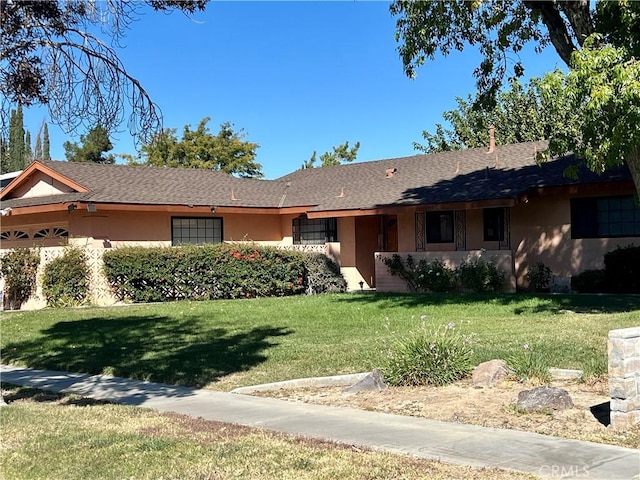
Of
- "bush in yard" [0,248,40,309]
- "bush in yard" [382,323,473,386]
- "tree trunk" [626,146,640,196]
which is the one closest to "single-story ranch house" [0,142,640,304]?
"bush in yard" [0,248,40,309]

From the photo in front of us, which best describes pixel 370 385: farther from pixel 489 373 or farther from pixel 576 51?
pixel 576 51

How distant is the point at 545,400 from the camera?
7.76m

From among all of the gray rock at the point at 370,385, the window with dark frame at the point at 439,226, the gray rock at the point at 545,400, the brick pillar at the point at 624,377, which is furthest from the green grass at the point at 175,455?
the window with dark frame at the point at 439,226

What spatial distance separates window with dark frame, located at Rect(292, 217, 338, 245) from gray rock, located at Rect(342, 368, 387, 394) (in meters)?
17.2

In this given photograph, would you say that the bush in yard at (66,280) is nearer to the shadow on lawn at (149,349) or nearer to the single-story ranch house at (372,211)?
the single-story ranch house at (372,211)

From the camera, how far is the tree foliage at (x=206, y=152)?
155 ft

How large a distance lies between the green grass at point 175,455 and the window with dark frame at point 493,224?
16291 mm

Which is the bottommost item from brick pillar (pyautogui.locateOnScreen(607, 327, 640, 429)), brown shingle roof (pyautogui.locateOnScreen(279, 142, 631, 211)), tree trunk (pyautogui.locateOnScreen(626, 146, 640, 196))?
brick pillar (pyautogui.locateOnScreen(607, 327, 640, 429))

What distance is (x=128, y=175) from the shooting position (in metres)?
25.8

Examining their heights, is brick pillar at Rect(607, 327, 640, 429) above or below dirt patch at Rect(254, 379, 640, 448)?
above

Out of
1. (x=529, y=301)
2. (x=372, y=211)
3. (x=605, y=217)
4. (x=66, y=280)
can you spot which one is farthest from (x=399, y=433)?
(x=372, y=211)

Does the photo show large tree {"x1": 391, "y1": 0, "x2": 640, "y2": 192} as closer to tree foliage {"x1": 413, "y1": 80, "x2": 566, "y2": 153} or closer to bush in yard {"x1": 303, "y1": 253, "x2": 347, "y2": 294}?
bush in yard {"x1": 303, "y1": 253, "x2": 347, "y2": 294}

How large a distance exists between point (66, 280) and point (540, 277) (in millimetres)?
13823

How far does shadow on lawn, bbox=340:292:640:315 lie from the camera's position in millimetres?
16094
